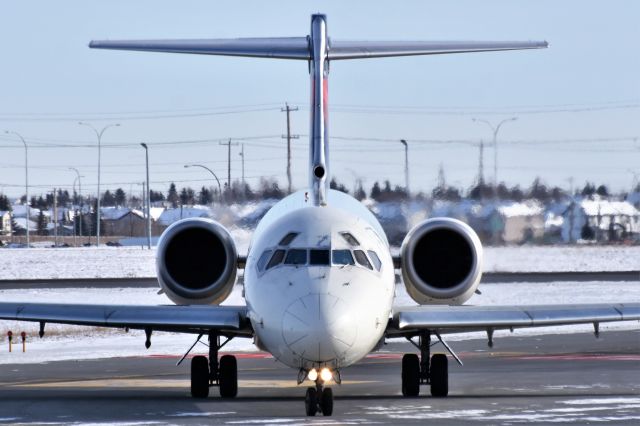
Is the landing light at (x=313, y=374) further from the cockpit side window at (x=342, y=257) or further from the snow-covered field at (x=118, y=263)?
the snow-covered field at (x=118, y=263)

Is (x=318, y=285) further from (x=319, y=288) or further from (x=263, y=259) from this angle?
(x=263, y=259)

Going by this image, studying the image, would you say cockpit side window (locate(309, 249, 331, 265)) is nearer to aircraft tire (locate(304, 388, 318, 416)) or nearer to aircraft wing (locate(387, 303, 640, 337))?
aircraft tire (locate(304, 388, 318, 416))

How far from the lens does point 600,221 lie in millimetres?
42031

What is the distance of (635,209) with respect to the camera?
136ft

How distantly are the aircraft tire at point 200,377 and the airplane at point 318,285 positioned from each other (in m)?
0.02

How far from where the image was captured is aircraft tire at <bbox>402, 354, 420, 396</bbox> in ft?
66.5

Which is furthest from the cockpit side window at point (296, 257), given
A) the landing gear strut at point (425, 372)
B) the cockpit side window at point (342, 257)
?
the landing gear strut at point (425, 372)

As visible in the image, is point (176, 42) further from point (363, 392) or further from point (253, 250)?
point (363, 392)

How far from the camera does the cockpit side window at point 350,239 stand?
17.4 m

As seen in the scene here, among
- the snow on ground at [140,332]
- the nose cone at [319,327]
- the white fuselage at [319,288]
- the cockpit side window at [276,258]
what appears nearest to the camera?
the nose cone at [319,327]

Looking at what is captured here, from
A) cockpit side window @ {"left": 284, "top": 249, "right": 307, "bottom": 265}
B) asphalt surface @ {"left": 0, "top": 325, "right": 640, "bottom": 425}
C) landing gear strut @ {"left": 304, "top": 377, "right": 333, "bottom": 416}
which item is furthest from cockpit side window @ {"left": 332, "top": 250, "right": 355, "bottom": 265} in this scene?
asphalt surface @ {"left": 0, "top": 325, "right": 640, "bottom": 425}

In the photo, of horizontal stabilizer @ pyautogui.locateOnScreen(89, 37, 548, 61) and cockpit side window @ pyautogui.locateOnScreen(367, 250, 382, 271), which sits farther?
horizontal stabilizer @ pyautogui.locateOnScreen(89, 37, 548, 61)

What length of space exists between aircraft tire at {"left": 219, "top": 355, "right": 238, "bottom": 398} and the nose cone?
4.01m

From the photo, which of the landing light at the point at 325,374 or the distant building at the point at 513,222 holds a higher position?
the distant building at the point at 513,222
